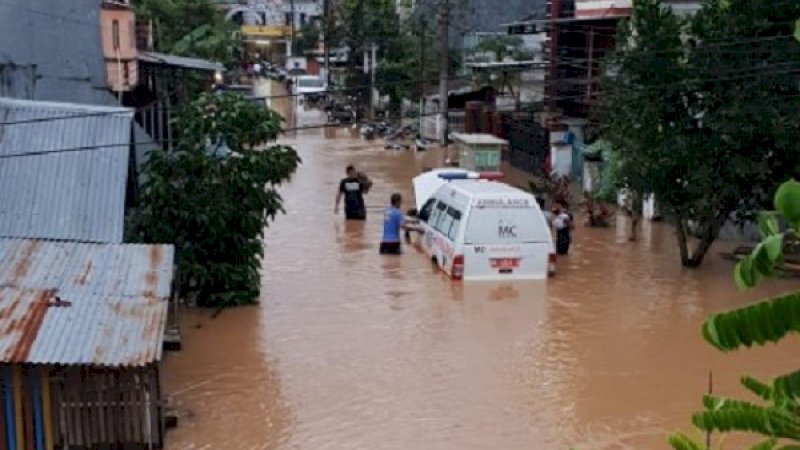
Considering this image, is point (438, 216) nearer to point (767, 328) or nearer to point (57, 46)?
point (57, 46)

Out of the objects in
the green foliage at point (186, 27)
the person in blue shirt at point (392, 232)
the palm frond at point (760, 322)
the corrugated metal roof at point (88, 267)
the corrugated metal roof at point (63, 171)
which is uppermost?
the green foliage at point (186, 27)

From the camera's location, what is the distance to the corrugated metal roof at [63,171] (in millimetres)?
11203

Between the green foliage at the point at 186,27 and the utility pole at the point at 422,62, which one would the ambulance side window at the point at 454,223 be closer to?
the green foliage at the point at 186,27

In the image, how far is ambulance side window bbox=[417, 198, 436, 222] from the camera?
61.8 ft

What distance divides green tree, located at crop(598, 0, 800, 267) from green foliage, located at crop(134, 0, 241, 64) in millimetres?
25567

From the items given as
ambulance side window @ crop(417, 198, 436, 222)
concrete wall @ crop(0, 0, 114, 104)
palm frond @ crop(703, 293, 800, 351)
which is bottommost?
ambulance side window @ crop(417, 198, 436, 222)

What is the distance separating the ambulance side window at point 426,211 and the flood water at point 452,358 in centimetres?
71

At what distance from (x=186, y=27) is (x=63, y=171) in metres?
37.1

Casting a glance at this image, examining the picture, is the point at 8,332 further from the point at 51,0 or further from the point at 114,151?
the point at 51,0

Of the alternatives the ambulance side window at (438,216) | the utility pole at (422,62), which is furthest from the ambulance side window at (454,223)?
the utility pole at (422,62)

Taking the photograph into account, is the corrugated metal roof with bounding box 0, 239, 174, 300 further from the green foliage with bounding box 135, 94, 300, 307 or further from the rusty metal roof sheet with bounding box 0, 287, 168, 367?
the green foliage with bounding box 135, 94, 300, 307

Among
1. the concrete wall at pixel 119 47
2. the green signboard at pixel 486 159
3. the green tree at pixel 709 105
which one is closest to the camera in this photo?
the green tree at pixel 709 105

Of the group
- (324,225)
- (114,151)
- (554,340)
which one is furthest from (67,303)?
(324,225)

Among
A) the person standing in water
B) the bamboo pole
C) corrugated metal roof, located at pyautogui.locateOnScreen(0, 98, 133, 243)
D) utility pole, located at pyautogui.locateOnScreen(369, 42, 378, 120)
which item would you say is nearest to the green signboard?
the person standing in water
